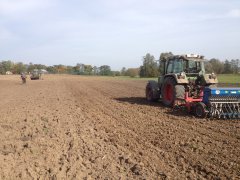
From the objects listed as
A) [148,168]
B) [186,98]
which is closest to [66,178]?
[148,168]

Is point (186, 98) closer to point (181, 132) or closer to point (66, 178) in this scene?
point (181, 132)

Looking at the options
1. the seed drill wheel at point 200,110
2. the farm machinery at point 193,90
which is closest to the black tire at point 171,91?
the farm machinery at point 193,90

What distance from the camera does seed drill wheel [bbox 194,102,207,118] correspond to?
36.6 ft

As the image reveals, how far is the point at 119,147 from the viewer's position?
25.7ft

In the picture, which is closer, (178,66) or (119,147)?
(119,147)

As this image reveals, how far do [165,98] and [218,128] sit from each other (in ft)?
16.3

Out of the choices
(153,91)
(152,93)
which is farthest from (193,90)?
(152,93)

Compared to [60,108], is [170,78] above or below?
above

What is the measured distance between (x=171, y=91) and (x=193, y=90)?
95cm

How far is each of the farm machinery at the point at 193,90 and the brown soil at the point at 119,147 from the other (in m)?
0.55

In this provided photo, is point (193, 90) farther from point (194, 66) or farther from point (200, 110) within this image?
point (200, 110)

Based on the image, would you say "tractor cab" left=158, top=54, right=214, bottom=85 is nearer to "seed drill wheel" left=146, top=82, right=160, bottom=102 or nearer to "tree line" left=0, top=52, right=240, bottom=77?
"seed drill wheel" left=146, top=82, right=160, bottom=102

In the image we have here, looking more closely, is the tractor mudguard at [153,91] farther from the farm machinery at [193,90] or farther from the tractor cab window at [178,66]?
the tractor cab window at [178,66]

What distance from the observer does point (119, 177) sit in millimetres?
5922
